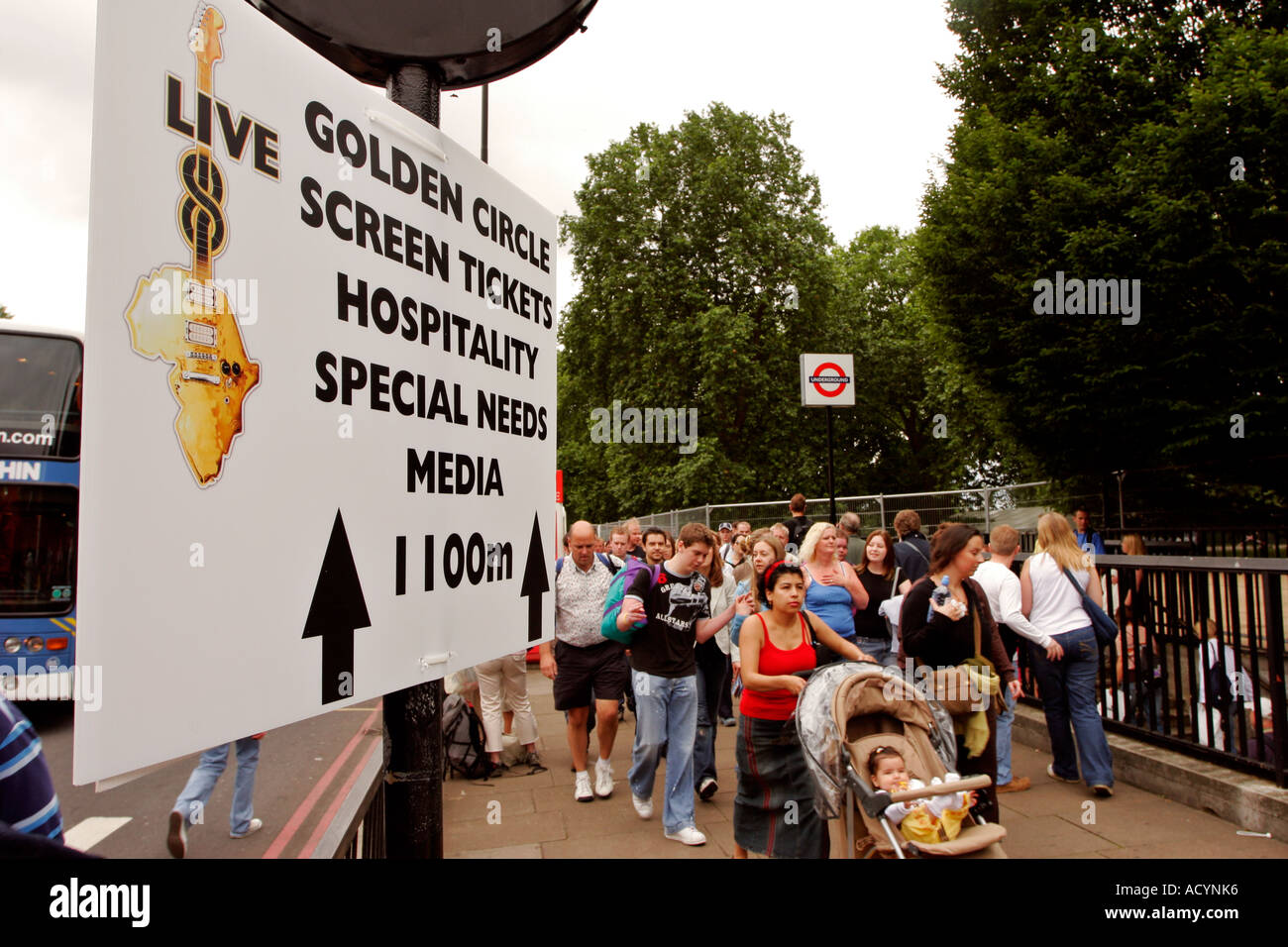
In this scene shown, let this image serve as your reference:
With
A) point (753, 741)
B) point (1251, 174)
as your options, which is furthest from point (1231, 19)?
point (753, 741)

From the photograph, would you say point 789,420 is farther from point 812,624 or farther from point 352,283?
point 352,283

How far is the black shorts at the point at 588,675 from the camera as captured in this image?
663cm

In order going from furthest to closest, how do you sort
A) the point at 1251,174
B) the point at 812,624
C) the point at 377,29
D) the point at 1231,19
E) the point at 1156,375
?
1. the point at 1231,19
2. the point at 1156,375
3. the point at 1251,174
4. the point at 812,624
5. the point at 377,29

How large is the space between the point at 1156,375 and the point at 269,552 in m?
12.1

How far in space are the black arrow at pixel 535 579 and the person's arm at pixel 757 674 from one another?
294 centimetres

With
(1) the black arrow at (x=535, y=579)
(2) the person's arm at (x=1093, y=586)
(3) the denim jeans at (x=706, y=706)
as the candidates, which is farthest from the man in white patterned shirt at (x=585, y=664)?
(1) the black arrow at (x=535, y=579)

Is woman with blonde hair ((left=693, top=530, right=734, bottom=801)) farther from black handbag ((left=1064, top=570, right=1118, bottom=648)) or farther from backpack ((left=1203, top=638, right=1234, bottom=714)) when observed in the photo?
backpack ((left=1203, top=638, right=1234, bottom=714))

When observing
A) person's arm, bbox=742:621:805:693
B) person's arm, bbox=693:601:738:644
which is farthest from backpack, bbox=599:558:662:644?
person's arm, bbox=742:621:805:693

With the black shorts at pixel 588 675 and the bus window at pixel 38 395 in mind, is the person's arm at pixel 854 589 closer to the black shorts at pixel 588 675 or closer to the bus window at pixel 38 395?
the black shorts at pixel 588 675

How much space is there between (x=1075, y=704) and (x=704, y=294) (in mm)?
23198

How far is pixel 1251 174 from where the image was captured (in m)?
9.80

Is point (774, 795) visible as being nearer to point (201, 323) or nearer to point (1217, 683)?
point (1217, 683)

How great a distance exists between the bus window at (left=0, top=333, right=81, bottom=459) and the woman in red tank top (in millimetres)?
7300

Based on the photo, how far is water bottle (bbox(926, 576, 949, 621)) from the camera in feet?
15.6
